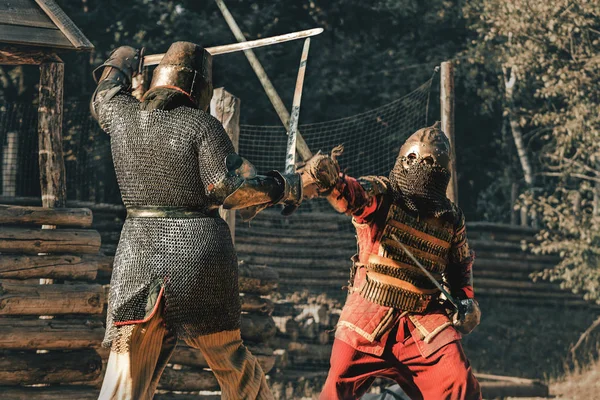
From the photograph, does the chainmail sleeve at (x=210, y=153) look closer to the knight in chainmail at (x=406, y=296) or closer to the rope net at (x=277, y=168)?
the knight in chainmail at (x=406, y=296)

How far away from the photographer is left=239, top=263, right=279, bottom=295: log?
922 centimetres

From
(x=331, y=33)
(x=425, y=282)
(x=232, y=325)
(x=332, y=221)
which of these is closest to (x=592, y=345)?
(x=332, y=221)

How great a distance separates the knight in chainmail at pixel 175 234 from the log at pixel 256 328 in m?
4.08

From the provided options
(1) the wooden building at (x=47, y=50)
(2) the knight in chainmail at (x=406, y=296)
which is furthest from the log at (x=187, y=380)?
(2) the knight in chainmail at (x=406, y=296)

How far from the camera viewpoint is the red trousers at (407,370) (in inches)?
215

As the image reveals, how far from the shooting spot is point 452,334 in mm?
5602

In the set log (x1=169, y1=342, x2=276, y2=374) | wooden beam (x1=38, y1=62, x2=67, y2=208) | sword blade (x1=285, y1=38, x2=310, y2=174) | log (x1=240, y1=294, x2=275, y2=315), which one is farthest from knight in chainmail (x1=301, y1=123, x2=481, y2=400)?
wooden beam (x1=38, y1=62, x2=67, y2=208)

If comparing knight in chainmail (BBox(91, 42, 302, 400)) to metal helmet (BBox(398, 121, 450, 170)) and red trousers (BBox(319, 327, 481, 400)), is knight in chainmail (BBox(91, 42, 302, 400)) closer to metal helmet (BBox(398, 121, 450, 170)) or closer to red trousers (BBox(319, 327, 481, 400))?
red trousers (BBox(319, 327, 481, 400))

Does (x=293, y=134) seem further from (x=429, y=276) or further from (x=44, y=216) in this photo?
(x=44, y=216)

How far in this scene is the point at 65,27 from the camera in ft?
27.5

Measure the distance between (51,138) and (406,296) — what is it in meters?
4.27

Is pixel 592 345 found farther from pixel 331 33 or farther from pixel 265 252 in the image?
pixel 331 33

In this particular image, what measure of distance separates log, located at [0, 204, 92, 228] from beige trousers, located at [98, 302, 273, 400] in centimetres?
368

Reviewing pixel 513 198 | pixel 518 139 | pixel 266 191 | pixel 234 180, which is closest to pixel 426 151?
pixel 266 191
